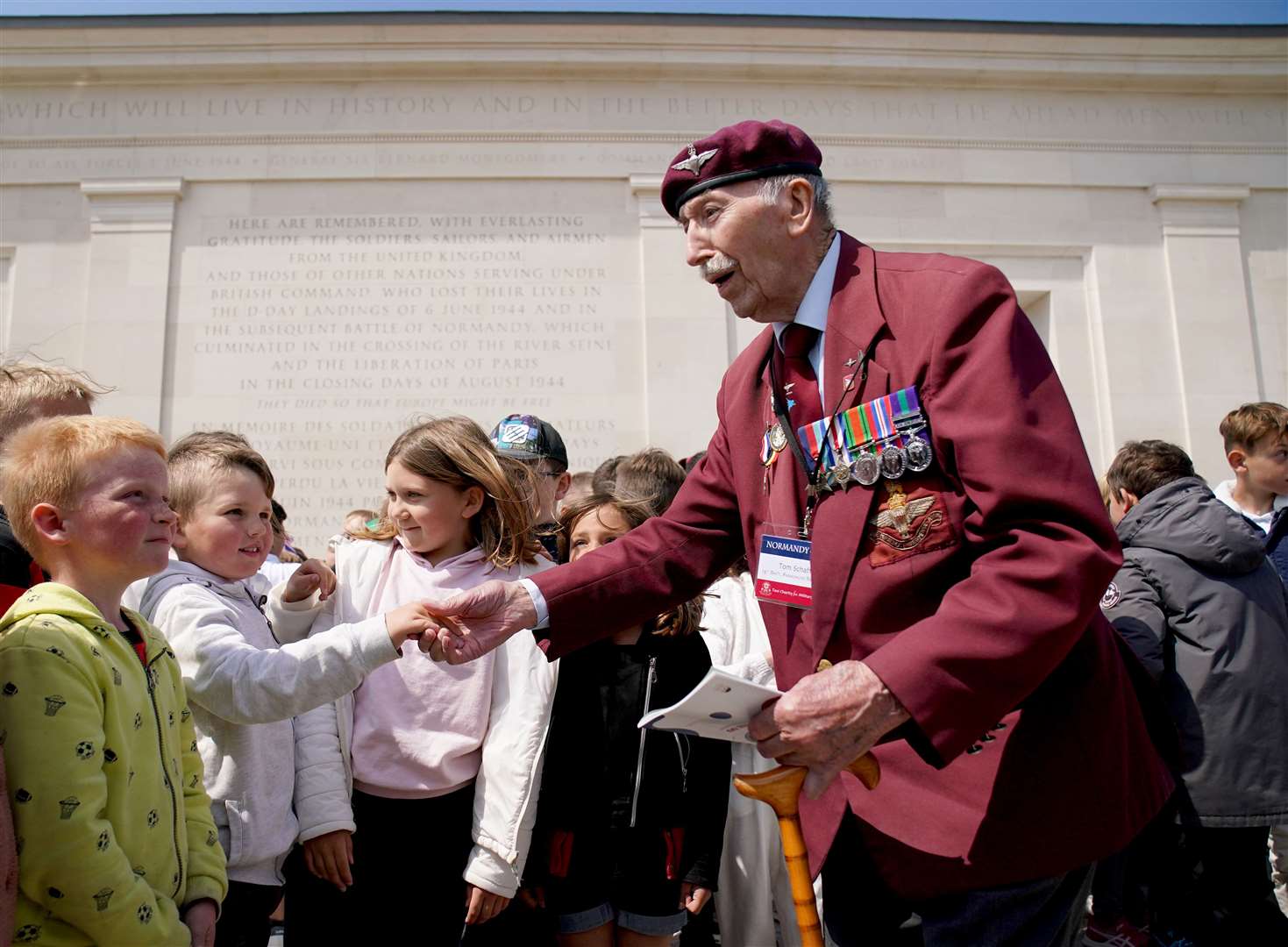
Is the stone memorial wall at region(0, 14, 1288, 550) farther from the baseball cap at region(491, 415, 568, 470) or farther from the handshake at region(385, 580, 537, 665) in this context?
the handshake at region(385, 580, 537, 665)

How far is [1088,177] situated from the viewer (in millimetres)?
11492

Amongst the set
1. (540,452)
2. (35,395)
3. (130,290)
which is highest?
(130,290)

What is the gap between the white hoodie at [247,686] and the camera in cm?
275

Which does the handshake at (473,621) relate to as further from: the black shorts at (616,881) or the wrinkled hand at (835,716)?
the black shorts at (616,881)

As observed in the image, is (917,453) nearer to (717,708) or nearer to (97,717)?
(717,708)

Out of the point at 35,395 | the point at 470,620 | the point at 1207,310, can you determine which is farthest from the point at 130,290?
the point at 1207,310

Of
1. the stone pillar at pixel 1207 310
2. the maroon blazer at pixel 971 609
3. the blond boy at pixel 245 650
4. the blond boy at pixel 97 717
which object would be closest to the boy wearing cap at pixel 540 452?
the blond boy at pixel 245 650

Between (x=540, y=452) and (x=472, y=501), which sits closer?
(x=472, y=501)

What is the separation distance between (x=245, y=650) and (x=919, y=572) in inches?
71.4

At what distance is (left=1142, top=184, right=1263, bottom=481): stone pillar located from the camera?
10938mm

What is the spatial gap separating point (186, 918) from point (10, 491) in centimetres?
107

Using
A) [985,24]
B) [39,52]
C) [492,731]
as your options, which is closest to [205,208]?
[39,52]

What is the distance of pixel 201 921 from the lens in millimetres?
2389

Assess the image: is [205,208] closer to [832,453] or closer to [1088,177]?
[1088,177]
